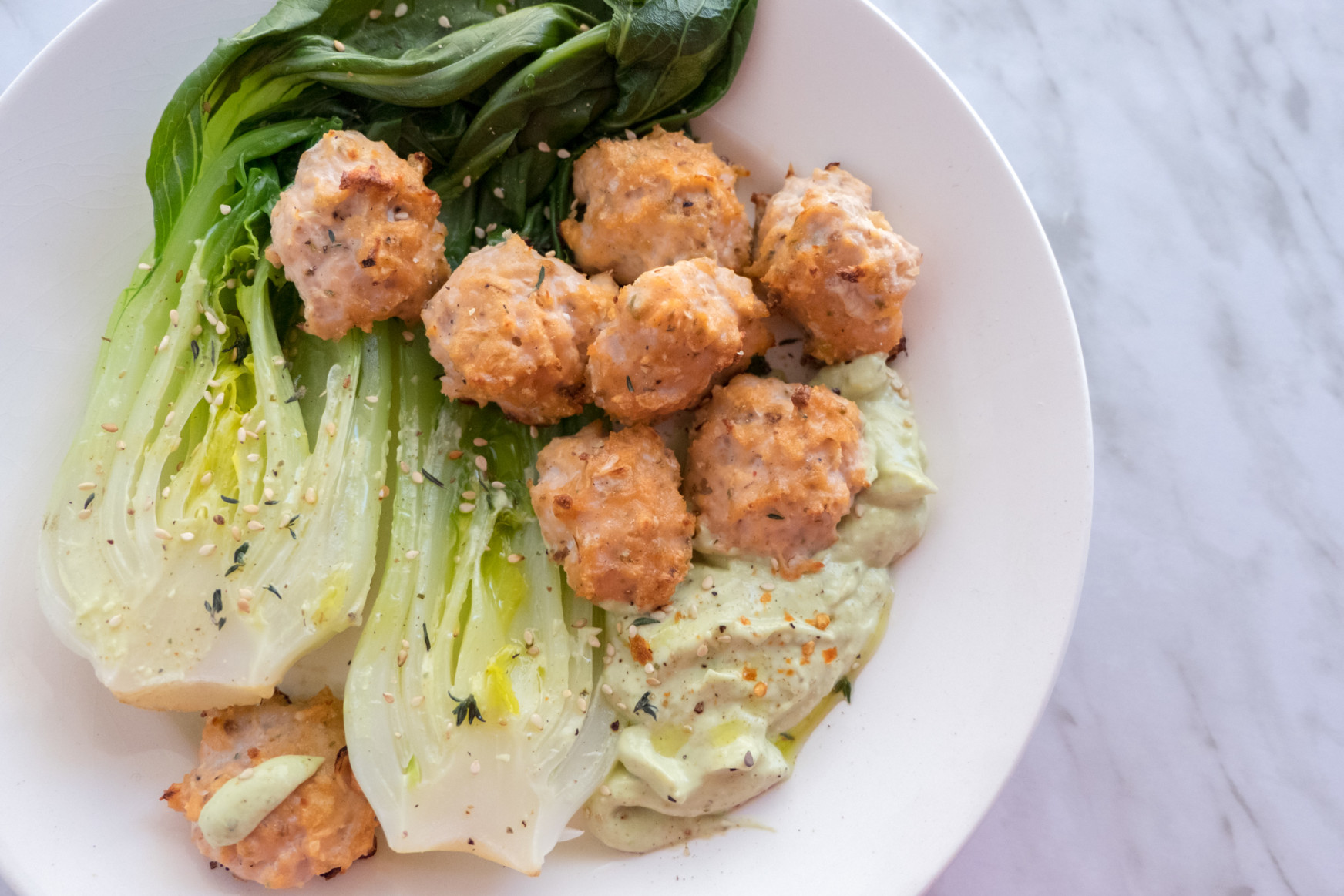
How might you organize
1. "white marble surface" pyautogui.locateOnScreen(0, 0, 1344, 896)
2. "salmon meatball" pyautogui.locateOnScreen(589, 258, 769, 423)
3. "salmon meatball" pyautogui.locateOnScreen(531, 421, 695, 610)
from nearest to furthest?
"salmon meatball" pyautogui.locateOnScreen(589, 258, 769, 423)
"salmon meatball" pyautogui.locateOnScreen(531, 421, 695, 610)
"white marble surface" pyautogui.locateOnScreen(0, 0, 1344, 896)

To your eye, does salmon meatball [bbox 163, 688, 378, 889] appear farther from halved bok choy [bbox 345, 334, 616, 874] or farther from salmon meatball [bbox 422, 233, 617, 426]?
salmon meatball [bbox 422, 233, 617, 426]

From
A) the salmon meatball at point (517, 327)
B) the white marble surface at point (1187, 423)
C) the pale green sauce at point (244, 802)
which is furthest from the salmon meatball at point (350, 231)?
the white marble surface at point (1187, 423)

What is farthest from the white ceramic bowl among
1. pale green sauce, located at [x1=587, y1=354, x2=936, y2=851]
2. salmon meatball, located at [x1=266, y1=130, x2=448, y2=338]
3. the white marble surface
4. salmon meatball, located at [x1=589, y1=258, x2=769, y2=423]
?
the white marble surface

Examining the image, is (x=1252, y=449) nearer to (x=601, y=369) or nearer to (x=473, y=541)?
(x=601, y=369)

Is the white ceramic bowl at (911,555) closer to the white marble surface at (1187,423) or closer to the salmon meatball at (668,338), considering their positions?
the salmon meatball at (668,338)

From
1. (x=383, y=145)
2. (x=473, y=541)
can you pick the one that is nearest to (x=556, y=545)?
(x=473, y=541)

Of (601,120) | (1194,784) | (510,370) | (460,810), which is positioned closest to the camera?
(510,370)
